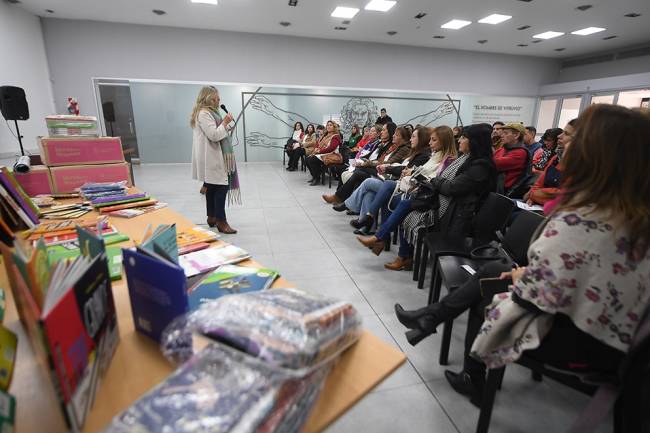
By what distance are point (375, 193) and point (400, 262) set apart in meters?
1.00

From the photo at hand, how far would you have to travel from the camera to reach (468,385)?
5.13 feet

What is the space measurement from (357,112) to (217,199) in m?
7.10

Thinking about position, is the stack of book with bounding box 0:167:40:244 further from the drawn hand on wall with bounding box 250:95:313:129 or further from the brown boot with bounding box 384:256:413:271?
the drawn hand on wall with bounding box 250:95:313:129

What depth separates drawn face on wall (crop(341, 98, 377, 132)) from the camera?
9.55 metres

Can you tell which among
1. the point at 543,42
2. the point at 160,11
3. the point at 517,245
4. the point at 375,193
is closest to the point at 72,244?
the point at 517,245

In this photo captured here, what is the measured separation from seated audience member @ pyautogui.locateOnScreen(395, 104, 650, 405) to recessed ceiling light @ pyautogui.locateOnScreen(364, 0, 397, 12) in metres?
6.22

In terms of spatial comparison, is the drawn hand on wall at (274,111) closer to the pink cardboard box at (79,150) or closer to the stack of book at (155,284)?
the pink cardboard box at (79,150)

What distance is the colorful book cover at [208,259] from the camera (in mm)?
1197

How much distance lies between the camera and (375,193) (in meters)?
3.61

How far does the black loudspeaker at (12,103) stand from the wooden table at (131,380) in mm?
4502

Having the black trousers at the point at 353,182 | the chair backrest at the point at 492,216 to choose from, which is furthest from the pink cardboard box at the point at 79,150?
the chair backrest at the point at 492,216

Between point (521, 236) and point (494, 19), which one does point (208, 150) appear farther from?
point (494, 19)

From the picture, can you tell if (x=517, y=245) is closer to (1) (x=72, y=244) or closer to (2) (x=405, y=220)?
(2) (x=405, y=220)

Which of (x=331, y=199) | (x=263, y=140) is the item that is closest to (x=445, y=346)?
(x=331, y=199)
